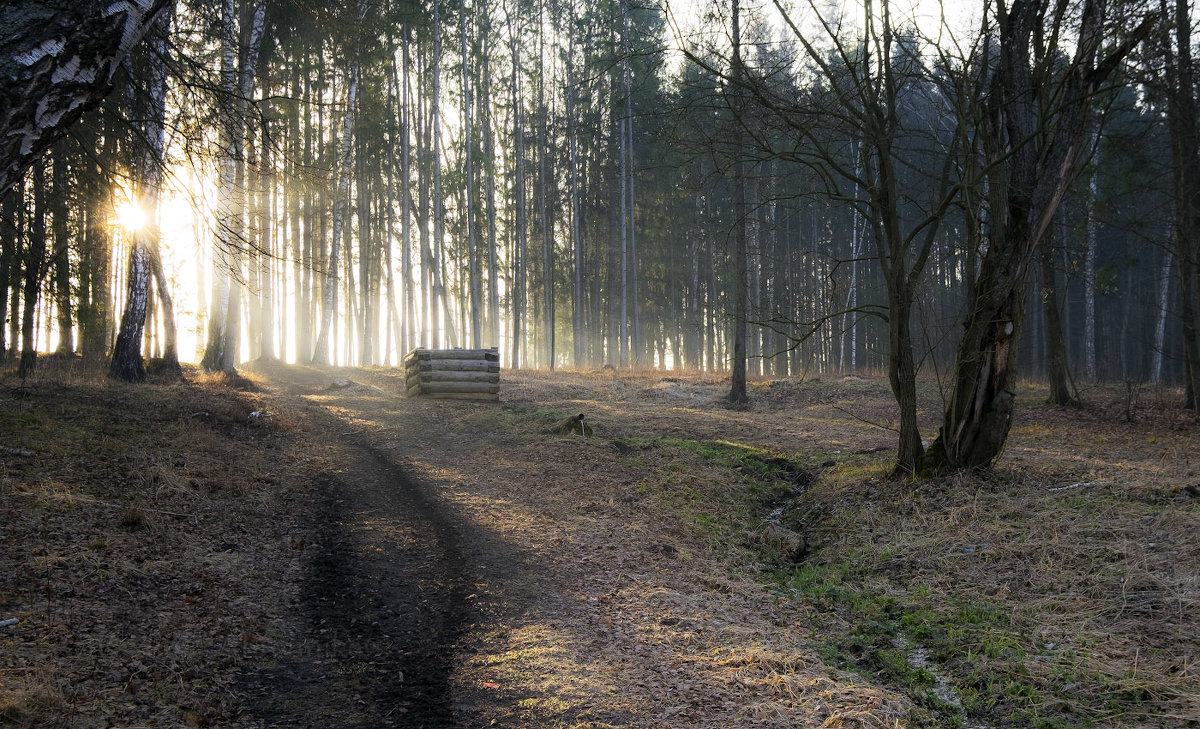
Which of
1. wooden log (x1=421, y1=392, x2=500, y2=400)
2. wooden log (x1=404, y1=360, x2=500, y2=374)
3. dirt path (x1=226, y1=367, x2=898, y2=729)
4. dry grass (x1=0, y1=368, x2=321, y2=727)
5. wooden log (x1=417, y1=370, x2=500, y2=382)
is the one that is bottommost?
dirt path (x1=226, y1=367, x2=898, y2=729)

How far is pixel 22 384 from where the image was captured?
1097 cm

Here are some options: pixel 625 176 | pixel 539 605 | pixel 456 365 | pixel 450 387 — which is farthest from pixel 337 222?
pixel 539 605

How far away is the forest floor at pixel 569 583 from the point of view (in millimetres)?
4238

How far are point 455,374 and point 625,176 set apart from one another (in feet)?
61.1

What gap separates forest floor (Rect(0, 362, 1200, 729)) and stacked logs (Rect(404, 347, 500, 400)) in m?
6.35

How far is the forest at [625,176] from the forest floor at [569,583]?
1990mm

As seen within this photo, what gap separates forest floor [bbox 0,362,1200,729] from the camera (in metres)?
4.24

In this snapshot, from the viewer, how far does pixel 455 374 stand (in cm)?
1780

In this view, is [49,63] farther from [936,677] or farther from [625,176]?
[625,176]

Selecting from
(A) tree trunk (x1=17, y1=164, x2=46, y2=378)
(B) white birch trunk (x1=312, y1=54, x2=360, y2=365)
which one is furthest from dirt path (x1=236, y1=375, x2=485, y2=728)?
(B) white birch trunk (x1=312, y1=54, x2=360, y2=365)

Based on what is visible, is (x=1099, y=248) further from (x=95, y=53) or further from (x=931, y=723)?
(x=95, y=53)

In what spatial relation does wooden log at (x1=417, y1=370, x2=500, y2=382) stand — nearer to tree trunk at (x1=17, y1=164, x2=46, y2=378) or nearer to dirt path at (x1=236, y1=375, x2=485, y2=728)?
tree trunk at (x1=17, y1=164, x2=46, y2=378)

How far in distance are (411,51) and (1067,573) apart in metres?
33.8

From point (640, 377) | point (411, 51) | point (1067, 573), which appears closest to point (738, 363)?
point (640, 377)
